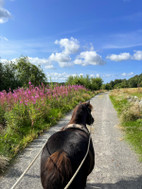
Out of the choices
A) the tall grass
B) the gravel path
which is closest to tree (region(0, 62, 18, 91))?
the tall grass

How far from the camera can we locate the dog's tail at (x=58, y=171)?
164cm

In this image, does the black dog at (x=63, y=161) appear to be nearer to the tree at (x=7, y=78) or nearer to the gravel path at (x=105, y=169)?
the gravel path at (x=105, y=169)

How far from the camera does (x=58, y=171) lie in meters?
1.64

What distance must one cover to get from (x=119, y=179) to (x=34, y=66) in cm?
2681

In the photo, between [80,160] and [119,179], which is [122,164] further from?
[80,160]

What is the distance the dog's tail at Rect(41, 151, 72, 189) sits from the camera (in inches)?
64.4

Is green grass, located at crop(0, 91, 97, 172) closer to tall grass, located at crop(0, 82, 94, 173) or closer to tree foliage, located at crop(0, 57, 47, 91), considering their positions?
tall grass, located at crop(0, 82, 94, 173)

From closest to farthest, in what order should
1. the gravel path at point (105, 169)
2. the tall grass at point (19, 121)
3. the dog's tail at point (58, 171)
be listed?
the dog's tail at point (58, 171) < the gravel path at point (105, 169) < the tall grass at point (19, 121)

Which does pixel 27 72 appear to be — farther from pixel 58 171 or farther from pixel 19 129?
pixel 58 171

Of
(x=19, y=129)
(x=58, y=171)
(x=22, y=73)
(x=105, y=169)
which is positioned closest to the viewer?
(x=58, y=171)

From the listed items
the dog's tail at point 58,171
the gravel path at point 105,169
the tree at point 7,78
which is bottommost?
the gravel path at point 105,169

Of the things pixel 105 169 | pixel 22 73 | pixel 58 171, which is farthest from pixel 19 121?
pixel 22 73

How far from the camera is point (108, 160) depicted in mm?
3709

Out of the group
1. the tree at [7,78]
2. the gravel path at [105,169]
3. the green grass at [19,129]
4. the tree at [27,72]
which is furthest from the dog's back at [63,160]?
the tree at [27,72]
